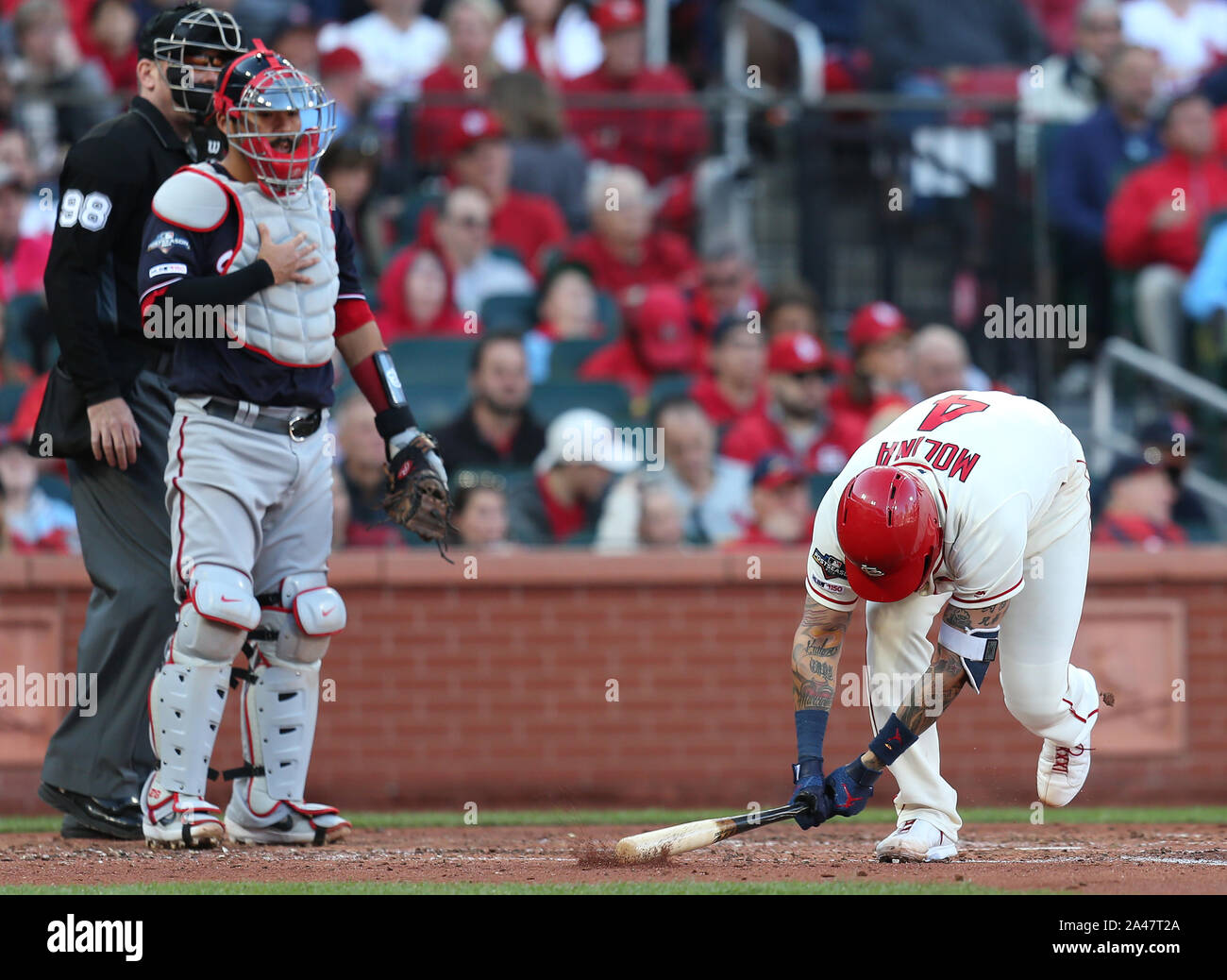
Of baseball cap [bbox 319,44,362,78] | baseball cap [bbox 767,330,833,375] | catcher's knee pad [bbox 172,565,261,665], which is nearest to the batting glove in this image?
catcher's knee pad [bbox 172,565,261,665]

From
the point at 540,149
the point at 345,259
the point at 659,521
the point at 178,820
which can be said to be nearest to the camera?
the point at 178,820

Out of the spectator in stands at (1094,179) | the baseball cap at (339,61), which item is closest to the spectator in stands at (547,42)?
the baseball cap at (339,61)

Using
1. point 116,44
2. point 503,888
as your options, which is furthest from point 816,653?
point 116,44

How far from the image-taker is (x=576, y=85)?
1147cm

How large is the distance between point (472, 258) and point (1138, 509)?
12.7 feet

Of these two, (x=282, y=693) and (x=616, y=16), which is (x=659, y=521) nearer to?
(x=282, y=693)

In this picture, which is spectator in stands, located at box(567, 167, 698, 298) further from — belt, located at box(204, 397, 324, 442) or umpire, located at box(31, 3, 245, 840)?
belt, located at box(204, 397, 324, 442)

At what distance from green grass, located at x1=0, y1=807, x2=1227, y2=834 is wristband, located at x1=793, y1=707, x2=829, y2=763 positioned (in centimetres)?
205

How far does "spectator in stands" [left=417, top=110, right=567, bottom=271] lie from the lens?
10273 mm

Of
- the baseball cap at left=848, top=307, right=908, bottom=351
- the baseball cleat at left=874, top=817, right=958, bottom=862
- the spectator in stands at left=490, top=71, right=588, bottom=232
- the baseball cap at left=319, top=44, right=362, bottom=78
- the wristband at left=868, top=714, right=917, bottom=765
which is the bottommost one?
the baseball cleat at left=874, top=817, right=958, bottom=862

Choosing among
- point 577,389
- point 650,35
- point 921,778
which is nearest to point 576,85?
point 650,35

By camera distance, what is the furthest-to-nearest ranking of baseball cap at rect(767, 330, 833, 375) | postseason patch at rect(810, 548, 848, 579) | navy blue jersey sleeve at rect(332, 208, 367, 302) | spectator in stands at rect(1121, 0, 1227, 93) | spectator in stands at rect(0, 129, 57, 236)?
spectator in stands at rect(1121, 0, 1227, 93), spectator in stands at rect(0, 129, 57, 236), baseball cap at rect(767, 330, 833, 375), navy blue jersey sleeve at rect(332, 208, 367, 302), postseason patch at rect(810, 548, 848, 579)

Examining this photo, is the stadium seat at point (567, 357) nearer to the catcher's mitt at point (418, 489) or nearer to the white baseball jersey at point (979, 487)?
the catcher's mitt at point (418, 489)

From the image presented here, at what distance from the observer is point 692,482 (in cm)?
905
